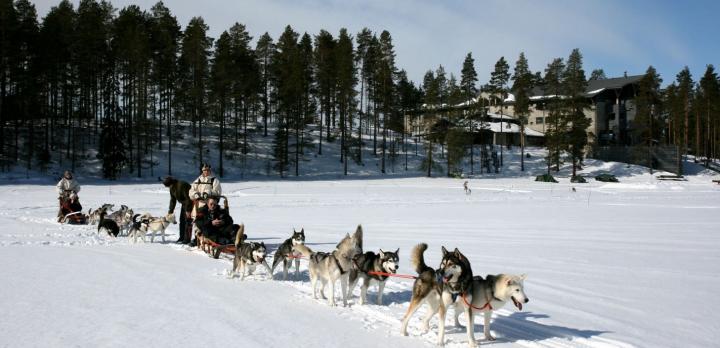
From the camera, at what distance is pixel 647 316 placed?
6.45 metres

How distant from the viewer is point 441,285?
5.41 meters

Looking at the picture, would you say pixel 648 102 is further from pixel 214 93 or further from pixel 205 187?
pixel 205 187

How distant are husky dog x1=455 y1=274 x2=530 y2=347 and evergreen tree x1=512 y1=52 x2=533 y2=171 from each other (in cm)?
5437

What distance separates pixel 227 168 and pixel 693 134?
71983 mm

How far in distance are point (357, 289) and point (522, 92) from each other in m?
58.2

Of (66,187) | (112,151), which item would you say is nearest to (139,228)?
(66,187)

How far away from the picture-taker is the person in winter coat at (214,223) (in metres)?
10.9

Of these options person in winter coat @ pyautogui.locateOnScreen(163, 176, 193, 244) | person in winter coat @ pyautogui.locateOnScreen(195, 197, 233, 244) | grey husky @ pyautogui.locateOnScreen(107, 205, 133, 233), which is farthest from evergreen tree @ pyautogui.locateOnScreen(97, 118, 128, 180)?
person in winter coat @ pyautogui.locateOnScreen(195, 197, 233, 244)

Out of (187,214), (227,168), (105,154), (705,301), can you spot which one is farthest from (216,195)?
(227,168)

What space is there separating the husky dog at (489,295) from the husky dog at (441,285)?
0.08 meters

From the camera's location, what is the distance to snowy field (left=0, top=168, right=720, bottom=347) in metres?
5.41

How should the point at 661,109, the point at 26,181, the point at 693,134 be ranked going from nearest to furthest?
the point at 26,181
the point at 661,109
the point at 693,134

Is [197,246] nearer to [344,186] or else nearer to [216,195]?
[216,195]

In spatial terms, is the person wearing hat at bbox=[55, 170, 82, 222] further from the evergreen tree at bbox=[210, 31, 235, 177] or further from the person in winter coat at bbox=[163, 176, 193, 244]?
the evergreen tree at bbox=[210, 31, 235, 177]
